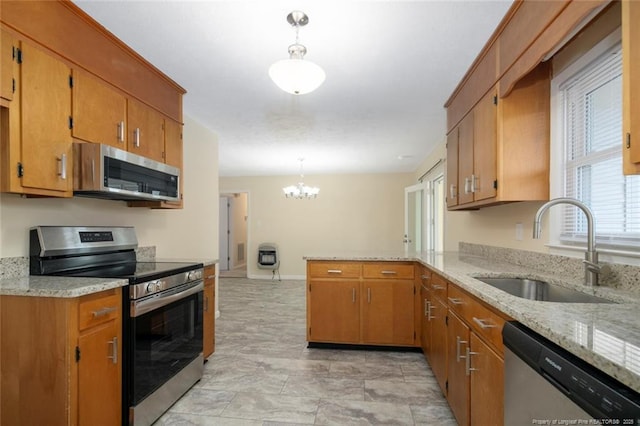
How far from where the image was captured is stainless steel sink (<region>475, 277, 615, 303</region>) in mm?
1514

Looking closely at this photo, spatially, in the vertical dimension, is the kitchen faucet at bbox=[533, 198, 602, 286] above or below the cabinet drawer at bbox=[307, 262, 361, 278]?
above

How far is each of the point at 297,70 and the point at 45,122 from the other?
1346 millimetres

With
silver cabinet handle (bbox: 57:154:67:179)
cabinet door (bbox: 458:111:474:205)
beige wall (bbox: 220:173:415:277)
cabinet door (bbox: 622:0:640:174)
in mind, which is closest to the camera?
cabinet door (bbox: 622:0:640:174)

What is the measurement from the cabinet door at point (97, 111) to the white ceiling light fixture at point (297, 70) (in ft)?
3.67

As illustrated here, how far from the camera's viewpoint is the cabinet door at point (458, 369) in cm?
162

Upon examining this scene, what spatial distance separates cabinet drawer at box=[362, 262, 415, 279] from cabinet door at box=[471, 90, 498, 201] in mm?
933

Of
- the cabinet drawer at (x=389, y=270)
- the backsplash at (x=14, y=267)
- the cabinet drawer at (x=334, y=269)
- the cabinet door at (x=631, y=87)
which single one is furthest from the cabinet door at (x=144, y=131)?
the cabinet door at (x=631, y=87)

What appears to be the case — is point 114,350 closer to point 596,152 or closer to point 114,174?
point 114,174

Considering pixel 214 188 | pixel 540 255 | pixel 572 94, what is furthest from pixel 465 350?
pixel 214 188

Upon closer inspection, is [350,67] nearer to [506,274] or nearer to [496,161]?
[496,161]

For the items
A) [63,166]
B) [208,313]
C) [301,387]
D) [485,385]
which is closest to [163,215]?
[208,313]

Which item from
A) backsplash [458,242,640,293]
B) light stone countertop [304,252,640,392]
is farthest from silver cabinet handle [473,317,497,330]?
backsplash [458,242,640,293]

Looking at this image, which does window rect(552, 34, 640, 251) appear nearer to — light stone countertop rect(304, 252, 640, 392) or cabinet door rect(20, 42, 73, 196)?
light stone countertop rect(304, 252, 640, 392)

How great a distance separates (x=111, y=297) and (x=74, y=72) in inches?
51.0
